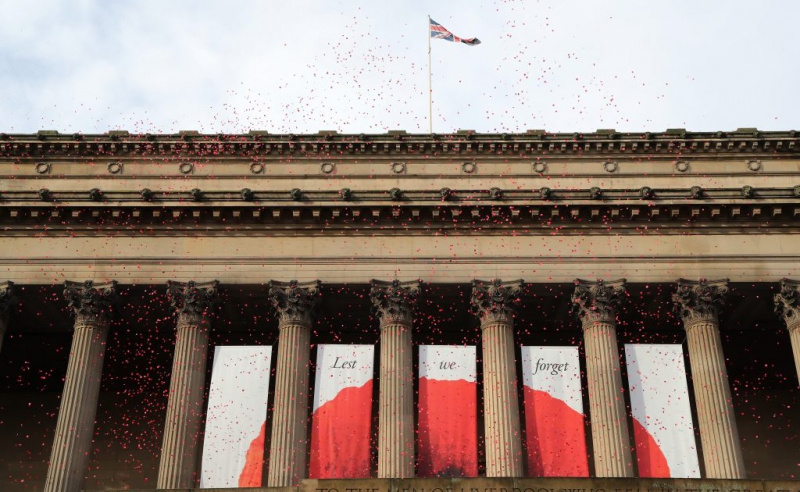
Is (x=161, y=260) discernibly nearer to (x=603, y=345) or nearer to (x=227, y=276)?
(x=227, y=276)

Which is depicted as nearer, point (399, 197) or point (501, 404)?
point (501, 404)

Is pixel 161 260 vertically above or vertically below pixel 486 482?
above

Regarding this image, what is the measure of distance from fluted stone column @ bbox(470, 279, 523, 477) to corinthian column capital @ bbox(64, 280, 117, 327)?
1301 centimetres

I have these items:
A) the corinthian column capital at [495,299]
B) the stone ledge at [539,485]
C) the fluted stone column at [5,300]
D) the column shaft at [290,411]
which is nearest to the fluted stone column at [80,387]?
the fluted stone column at [5,300]

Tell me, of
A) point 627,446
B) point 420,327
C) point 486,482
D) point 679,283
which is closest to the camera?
point 486,482

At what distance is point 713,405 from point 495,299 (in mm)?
8167

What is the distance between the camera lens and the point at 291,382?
33625 mm

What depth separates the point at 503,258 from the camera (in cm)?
3575

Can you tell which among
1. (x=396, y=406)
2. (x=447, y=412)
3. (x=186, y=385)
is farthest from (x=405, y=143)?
(x=186, y=385)

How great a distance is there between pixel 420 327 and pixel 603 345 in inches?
317

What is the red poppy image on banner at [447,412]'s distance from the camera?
104 feet

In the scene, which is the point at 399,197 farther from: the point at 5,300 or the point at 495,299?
the point at 5,300

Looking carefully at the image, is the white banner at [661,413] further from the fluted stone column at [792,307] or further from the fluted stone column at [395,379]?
the fluted stone column at [395,379]

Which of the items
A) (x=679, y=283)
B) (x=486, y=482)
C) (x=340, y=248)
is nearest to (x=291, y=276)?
(x=340, y=248)
